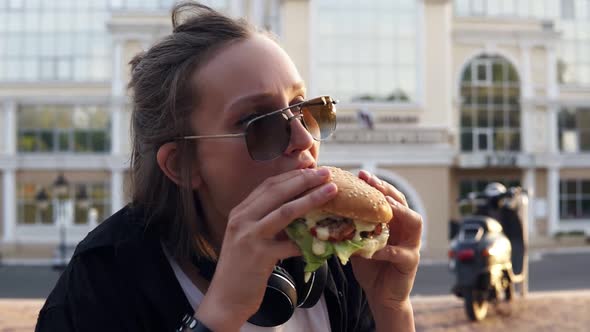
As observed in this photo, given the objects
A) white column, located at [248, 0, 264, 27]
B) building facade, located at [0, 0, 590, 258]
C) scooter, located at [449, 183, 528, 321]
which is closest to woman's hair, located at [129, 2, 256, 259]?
scooter, located at [449, 183, 528, 321]

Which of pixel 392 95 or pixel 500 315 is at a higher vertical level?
pixel 392 95

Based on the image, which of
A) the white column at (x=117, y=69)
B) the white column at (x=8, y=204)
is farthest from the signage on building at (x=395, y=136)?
the white column at (x=8, y=204)

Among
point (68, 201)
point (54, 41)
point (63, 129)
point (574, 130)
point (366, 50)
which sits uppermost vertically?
point (54, 41)

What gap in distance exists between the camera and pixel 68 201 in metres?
36.1

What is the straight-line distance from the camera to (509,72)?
117 ft

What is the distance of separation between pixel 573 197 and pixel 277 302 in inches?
1529

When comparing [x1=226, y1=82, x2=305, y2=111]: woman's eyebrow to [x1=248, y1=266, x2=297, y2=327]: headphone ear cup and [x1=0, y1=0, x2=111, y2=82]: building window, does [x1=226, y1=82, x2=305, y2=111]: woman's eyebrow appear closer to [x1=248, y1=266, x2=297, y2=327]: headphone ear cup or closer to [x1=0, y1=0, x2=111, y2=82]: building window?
[x1=248, y1=266, x2=297, y2=327]: headphone ear cup

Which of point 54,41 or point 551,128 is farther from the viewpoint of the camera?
point 54,41

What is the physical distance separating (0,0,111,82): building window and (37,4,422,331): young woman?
38.0 metres

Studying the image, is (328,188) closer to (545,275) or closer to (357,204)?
(357,204)

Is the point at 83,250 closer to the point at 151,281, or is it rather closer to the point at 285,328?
the point at 151,281

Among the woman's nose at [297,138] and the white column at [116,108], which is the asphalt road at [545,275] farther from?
the white column at [116,108]

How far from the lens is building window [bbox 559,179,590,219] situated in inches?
1474

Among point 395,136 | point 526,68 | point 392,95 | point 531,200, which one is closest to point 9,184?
point 395,136
